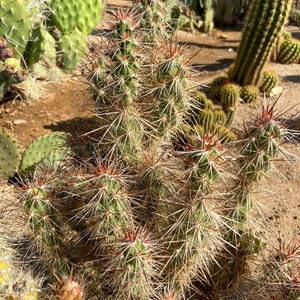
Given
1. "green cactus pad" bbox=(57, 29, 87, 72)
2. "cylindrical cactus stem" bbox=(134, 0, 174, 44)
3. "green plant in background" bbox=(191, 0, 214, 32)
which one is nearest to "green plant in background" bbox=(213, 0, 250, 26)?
"green plant in background" bbox=(191, 0, 214, 32)

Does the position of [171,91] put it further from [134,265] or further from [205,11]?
[205,11]

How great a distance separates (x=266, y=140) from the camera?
6.16 ft

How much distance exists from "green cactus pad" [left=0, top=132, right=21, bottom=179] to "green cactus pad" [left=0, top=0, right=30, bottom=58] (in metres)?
1.09

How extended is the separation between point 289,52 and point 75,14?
262 centimetres

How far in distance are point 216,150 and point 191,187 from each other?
0.60ft

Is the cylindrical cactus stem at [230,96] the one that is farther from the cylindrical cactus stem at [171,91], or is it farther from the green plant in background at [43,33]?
the cylindrical cactus stem at [171,91]

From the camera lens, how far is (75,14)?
194 inches

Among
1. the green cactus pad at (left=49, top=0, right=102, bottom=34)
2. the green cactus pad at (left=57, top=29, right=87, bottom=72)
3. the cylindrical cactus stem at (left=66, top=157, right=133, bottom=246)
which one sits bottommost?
the green cactus pad at (left=57, top=29, right=87, bottom=72)

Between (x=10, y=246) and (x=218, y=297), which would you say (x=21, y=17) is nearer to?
(x=10, y=246)

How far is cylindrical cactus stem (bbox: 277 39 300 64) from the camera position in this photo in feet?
19.0

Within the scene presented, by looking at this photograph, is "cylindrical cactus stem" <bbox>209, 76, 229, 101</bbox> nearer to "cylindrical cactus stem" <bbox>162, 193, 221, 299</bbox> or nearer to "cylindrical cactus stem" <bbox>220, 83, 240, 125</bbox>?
"cylindrical cactus stem" <bbox>220, 83, 240, 125</bbox>

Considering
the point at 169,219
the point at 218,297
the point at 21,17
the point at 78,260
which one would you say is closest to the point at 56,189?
the point at 78,260

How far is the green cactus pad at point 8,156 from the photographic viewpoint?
3463mm

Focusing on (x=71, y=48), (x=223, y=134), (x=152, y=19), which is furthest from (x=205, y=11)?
(x=223, y=134)
